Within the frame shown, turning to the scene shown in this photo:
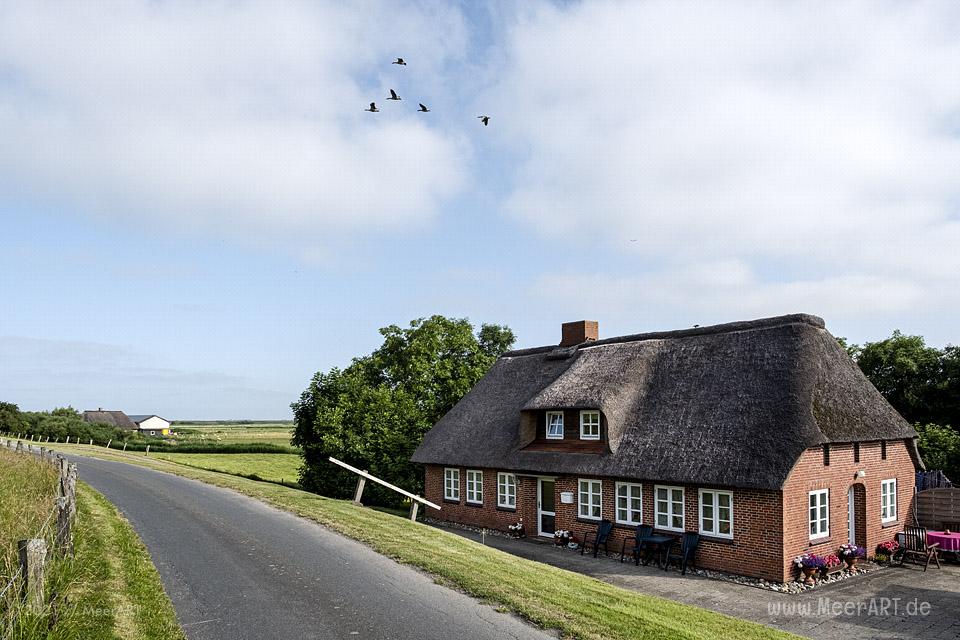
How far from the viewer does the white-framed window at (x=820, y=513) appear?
18.1 metres

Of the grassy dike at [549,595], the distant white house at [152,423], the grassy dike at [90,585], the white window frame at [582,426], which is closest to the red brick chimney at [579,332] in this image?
the white window frame at [582,426]

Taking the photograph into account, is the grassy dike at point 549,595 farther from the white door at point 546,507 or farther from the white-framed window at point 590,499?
the white door at point 546,507

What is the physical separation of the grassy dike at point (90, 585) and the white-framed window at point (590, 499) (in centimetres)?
1301

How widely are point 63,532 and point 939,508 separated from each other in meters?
23.3

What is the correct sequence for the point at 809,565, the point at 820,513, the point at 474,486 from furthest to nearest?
1. the point at 474,486
2. the point at 820,513
3. the point at 809,565

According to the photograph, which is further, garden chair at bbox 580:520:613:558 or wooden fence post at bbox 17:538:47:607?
garden chair at bbox 580:520:613:558

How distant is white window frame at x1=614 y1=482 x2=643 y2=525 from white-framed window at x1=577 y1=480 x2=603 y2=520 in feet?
2.20

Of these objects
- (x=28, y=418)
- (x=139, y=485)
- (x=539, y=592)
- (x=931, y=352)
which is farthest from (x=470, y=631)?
(x=28, y=418)

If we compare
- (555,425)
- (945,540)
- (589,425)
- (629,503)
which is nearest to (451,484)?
(555,425)

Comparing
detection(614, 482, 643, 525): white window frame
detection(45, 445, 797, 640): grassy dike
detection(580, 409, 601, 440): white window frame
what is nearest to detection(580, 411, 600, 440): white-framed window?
detection(580, 409, 601, 440): white window frame

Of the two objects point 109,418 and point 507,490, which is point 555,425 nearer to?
point 507,490

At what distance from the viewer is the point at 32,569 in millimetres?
7602

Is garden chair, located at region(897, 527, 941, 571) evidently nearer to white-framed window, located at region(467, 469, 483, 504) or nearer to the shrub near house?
the shrub near house

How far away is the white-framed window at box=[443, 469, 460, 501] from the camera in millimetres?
27250
